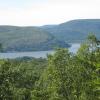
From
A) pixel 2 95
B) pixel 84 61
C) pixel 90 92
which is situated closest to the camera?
pixel 2 95

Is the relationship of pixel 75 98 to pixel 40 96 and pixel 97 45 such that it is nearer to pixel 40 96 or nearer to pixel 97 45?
pixel 97 45

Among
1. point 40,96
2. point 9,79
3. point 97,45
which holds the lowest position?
point 40,96

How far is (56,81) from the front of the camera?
34.8 metres

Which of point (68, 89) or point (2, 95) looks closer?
point (2, 95)

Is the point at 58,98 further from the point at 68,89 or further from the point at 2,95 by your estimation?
the point at 2,95

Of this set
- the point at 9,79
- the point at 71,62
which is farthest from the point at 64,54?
the point at 9,79

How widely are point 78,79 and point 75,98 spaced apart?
2.05 meters

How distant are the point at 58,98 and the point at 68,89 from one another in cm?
153

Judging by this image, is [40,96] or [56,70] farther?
[40,96]

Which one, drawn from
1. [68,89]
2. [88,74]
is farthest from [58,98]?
[88,74]

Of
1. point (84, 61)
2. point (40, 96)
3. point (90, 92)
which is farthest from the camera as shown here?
point (40, 96)

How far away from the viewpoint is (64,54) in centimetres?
3544

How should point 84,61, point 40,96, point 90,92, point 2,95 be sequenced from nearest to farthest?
point 2,95 → point 90,92 → point 84,61 → point 40,96

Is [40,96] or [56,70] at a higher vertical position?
[56,70]
